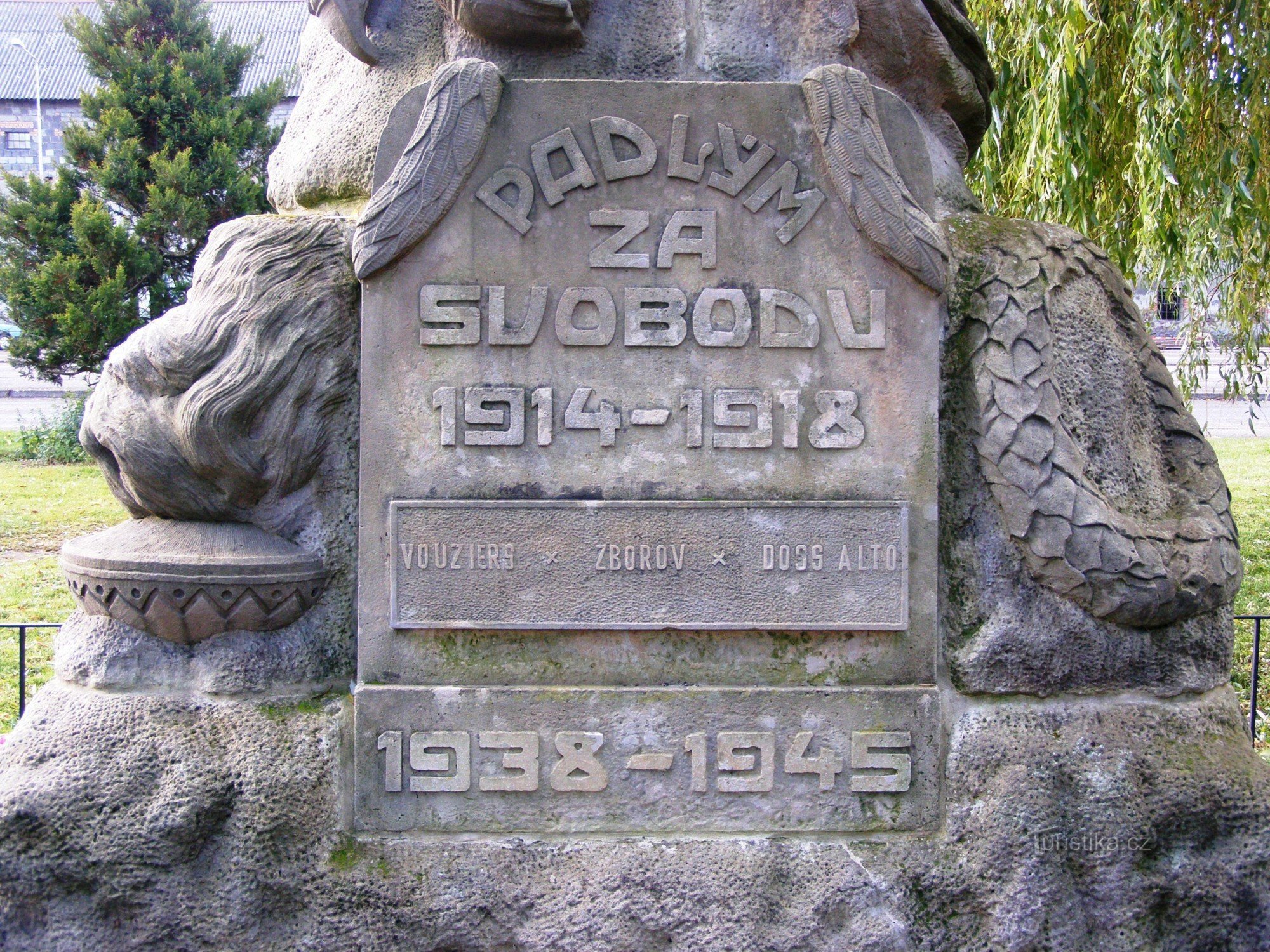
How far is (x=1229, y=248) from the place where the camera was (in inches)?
219

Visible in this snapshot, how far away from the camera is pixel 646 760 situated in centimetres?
224

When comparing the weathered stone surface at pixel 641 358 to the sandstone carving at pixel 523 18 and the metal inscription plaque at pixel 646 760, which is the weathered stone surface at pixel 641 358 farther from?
the sandstone carving at pixel 523 18

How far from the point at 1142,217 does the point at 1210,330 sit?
201 centimetres

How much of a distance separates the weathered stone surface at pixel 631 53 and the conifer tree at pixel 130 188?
11.1 m

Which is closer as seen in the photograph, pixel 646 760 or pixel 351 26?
pixel 646 760

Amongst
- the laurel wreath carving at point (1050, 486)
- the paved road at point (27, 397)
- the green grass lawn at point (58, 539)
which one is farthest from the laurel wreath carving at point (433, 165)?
the paved road at point (27, 397)

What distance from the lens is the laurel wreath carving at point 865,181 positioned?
87.7 inches

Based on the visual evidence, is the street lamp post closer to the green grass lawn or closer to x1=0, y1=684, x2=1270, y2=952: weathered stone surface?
the green grass lawn

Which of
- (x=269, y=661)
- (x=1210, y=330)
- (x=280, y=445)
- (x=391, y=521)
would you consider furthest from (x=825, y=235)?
(x=1210, y=330)

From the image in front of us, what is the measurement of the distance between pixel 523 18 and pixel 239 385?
951mm

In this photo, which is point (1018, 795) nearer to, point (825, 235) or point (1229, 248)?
point (825, 235)

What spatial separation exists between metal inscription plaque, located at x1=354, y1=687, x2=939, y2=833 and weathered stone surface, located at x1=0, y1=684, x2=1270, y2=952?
2.3 inches

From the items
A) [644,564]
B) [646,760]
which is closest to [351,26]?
[644,564]

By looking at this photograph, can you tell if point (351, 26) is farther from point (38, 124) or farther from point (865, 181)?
point (38, 124)
